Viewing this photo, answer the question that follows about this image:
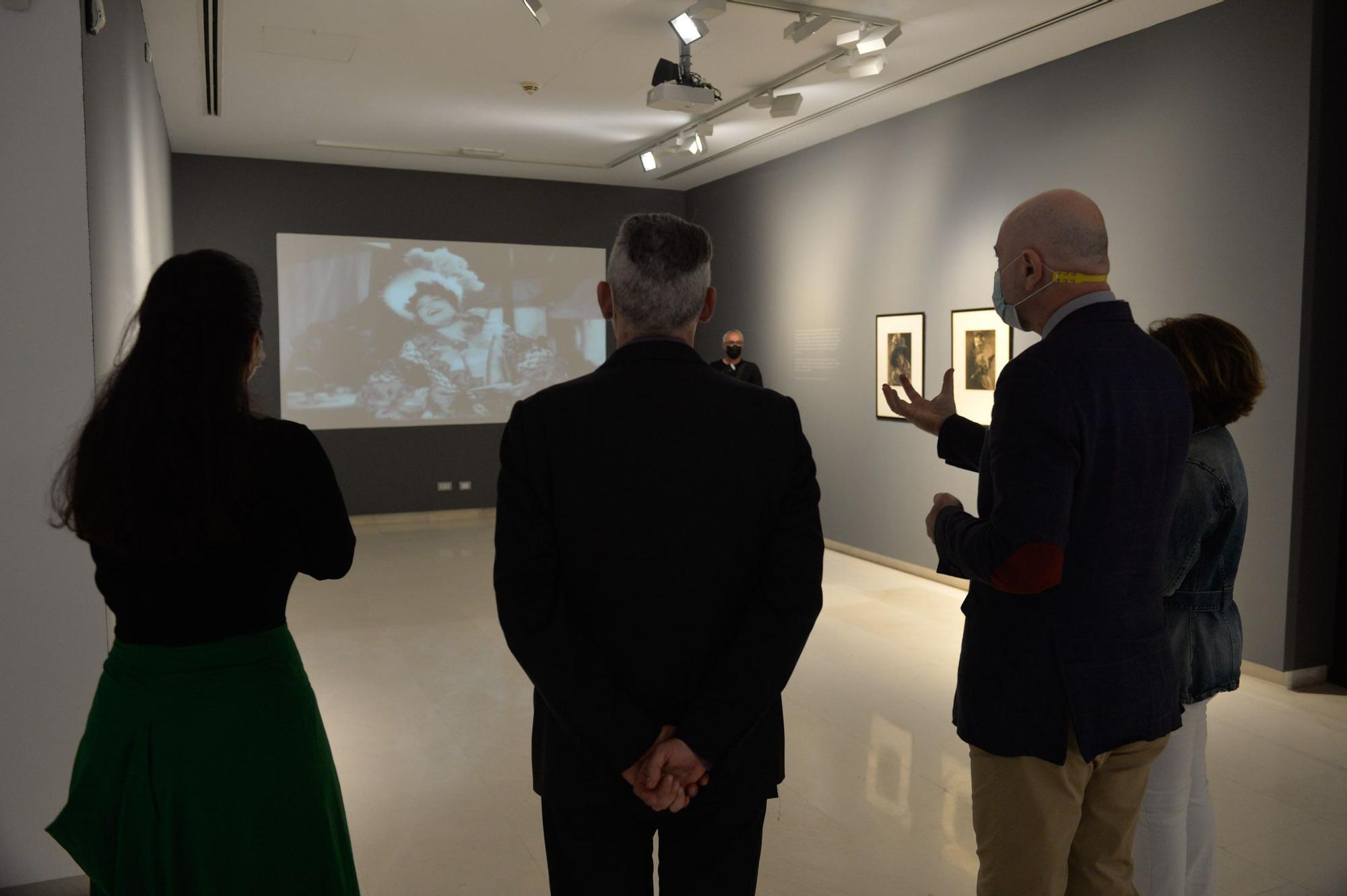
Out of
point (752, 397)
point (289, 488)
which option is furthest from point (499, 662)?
point (752, 397)

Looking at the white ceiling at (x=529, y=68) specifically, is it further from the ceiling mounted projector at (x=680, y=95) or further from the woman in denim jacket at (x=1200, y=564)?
the woman in denim jacket at (x=1200, y=564)

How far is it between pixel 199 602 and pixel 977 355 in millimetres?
5541

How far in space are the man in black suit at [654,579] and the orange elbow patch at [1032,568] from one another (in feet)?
1.11

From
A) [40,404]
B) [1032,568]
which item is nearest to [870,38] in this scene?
[40,404]

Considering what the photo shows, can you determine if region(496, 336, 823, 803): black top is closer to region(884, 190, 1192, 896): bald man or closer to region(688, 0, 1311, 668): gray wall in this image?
region(884, 190, 1192, 896): bald man

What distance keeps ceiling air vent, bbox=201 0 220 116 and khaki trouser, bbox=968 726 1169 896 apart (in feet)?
16.8

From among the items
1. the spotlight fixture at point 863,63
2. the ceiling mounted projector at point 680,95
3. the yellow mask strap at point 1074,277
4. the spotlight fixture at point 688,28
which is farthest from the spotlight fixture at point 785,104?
the yellow mask strap at point 1074,277

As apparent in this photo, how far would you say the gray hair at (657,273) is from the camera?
143 centimetres

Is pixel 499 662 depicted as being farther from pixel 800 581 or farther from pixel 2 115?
pixel 800 581

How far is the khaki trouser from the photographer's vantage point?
167 centimetres

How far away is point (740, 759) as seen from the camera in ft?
4.82

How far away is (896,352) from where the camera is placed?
282 inches

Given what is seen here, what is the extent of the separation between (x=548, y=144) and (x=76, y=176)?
5.83 metres

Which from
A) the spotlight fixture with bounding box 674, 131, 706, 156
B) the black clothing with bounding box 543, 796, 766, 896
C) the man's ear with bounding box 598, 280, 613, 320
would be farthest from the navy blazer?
the spotlight fixture with bounding box 674, 131, 706, 156
